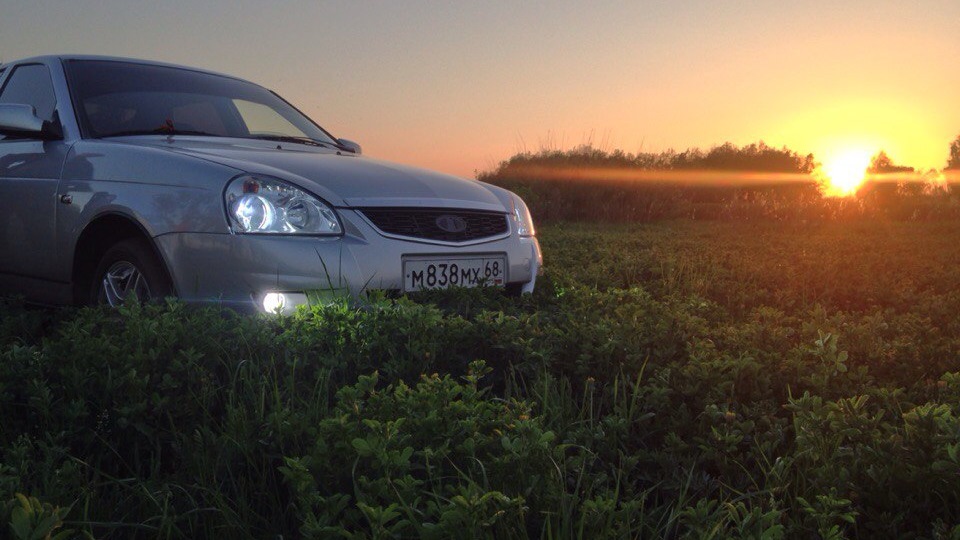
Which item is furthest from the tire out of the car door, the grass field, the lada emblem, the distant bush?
the distant bush

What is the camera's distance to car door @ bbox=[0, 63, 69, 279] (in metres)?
5.00

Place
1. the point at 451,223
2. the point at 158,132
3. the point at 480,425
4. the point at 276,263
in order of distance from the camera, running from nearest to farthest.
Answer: the point at 480,425, the point at 276,263, the point at 451,223, the point at 158,132

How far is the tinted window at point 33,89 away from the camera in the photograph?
543 cm

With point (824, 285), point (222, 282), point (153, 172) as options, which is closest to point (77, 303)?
point (153, 172)

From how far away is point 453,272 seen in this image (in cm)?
450

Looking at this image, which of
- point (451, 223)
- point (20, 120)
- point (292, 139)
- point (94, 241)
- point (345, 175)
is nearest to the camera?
point (345, 175)

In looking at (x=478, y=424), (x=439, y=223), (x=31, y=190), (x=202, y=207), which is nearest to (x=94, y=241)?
(x=31, y=190)

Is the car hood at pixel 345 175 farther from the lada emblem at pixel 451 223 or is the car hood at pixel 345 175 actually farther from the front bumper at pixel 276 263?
the front bumper at pixel 276 263

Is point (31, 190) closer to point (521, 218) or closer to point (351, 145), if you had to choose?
point (351, 145)

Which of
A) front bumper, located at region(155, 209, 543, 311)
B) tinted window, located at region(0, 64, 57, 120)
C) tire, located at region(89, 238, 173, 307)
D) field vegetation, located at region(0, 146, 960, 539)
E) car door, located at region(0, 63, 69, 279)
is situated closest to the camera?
field vegetation, located at region(0, 146, 960, 539)

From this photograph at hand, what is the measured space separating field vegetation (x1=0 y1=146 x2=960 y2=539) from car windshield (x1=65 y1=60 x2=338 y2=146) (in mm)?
1368

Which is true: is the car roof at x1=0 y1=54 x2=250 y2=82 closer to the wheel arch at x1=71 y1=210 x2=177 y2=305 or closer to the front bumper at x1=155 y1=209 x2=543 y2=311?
the wheel arch at x1=71 y1=210 x2=177 y2=305

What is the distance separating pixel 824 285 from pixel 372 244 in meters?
3.70

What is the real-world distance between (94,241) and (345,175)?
1.53m
